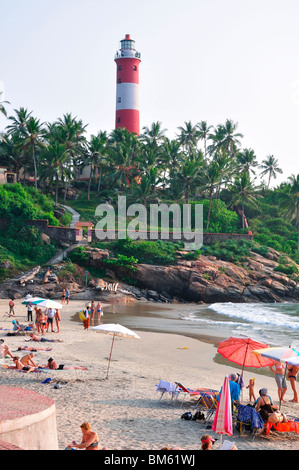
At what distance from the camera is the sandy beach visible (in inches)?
357

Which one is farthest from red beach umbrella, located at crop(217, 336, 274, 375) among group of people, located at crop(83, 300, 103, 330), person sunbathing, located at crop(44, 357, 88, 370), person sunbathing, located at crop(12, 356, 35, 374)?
group of people, located at crop(83, 300, 103, 330)

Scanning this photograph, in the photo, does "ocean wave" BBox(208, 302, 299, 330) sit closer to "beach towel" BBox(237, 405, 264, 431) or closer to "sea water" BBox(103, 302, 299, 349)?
"sea water" BBox(103, 302, 299, 349)

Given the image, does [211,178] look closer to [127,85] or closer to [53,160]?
[53,160]

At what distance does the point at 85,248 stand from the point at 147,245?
19.3 ft

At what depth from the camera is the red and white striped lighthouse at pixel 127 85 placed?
204ft

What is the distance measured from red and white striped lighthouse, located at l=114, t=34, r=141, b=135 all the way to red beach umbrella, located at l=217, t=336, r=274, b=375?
55.0 meters

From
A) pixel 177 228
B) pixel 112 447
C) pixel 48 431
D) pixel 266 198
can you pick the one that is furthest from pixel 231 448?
pixel 266 198

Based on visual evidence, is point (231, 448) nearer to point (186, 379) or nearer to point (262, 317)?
point (186, 379)

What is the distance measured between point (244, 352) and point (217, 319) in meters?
17.6

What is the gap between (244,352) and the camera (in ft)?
38.5

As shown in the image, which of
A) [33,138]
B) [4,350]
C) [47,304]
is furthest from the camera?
[33,138]

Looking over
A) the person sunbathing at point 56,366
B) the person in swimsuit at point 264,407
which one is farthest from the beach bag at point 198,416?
Result: the person sunbathing at point 56,366

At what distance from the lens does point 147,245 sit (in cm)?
4238

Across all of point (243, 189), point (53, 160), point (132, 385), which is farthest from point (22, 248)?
point (132, 385)
